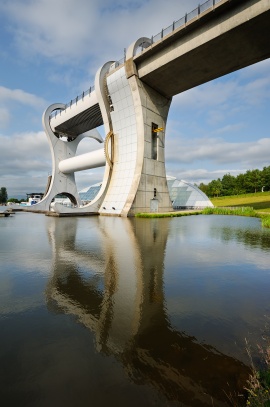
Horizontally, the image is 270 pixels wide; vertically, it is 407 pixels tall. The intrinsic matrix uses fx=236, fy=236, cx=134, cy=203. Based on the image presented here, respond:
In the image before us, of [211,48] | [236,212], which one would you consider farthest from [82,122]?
[236,212]

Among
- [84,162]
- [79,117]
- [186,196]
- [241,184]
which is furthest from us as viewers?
[241,184]

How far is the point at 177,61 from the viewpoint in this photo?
24047 millimetres

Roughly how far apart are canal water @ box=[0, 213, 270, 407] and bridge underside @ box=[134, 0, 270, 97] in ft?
69.0

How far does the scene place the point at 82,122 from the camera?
41594 millimetres

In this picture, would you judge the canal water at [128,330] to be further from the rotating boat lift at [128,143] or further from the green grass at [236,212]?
the green grass at [236,212]

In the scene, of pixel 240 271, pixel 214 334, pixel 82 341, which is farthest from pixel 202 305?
pixel 240 271

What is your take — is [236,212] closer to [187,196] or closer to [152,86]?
[152,86]

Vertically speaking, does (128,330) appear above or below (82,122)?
below

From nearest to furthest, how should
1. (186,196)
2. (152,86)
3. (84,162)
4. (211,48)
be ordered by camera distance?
(211,48), (152,86), (84,162), (186,196)

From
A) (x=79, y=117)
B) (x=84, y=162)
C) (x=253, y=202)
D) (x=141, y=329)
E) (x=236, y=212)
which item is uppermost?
(x=79, y=117)

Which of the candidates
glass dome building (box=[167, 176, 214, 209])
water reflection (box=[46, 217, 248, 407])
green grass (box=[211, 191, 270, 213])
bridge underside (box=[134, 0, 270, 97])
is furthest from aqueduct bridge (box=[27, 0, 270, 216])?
green grass (box=[211, 191, 270, 213])

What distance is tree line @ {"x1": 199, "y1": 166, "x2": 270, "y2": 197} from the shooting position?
281 ft

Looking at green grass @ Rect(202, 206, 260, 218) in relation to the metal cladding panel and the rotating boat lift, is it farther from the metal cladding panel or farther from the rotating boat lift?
the metal cladding panel

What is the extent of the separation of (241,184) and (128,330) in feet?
326
